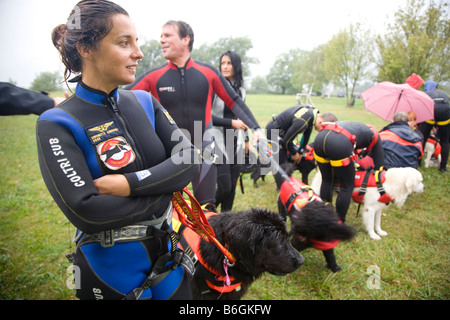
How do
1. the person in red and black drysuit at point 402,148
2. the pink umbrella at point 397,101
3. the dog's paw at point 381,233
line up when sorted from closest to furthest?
the dog's paw at point 381,233 < the person in red and black drysuit at point 402,148 < the pink umbrella at point 397,101

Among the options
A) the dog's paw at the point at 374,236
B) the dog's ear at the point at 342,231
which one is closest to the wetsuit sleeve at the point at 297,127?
the dog's paw at the point at 374,236

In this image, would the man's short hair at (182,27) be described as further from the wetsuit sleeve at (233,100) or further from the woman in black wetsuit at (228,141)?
the woman in black wetsuit at (228,141)

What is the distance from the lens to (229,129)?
430 cm

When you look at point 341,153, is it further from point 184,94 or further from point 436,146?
point 436,146

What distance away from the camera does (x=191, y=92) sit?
3205mm

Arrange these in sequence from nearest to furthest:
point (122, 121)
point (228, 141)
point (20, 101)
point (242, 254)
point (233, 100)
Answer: point (122, 121) < point (20, 101) < point (242, 254) < point (233, 100) < point (228, 141)

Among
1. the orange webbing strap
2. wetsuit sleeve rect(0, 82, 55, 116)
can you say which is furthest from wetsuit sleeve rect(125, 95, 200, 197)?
wetsuit sleeve rect(0, 82, 55, 116)

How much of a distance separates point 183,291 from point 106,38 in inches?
68.1

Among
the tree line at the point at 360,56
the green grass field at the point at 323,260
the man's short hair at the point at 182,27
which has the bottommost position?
the green grass field at the point at 323,260

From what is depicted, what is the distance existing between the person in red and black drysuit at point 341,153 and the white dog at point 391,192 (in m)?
0.43

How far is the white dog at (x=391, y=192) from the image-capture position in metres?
4.49

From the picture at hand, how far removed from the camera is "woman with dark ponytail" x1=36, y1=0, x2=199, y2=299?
4.19 ft

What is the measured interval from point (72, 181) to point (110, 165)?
21cm

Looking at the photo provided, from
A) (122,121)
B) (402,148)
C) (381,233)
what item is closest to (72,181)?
(122,121)
